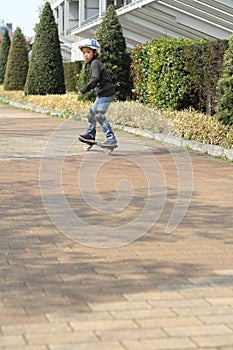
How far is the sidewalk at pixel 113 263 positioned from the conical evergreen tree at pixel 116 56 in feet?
38.0

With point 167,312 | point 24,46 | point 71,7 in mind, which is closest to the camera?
point 167,312

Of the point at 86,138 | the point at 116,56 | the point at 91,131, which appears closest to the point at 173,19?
the point at 116,56

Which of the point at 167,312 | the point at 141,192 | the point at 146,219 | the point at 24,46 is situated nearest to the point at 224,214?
the point at 146,219

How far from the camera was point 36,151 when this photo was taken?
1244 centimetres

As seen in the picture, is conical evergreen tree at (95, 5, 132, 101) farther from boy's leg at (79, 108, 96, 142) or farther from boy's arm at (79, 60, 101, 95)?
boy's arm at (79, 60, 101, 95)

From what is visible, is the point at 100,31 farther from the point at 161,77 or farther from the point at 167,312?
the point at 167,312

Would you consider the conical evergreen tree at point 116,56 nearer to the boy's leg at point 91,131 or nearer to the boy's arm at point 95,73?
the boy's leg at point 91,131

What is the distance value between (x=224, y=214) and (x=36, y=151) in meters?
5.57

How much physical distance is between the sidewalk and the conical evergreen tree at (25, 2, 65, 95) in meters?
18.7

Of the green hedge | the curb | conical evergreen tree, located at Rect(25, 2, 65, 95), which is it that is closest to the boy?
the curb

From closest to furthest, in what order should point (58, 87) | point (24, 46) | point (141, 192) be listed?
point (141, 192), point (58, 87), point (24, 46)

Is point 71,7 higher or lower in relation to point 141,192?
higher

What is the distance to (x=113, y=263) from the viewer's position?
18.2 feet

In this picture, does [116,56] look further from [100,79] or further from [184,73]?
[100,79]
